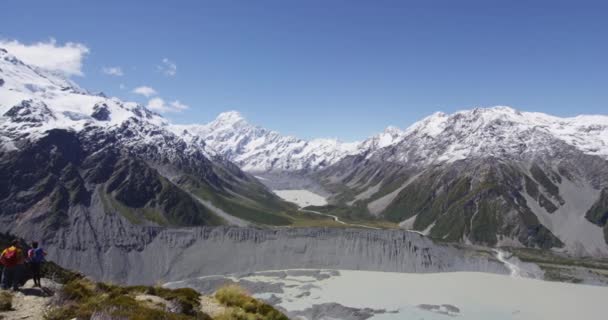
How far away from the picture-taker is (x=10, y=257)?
21.5 metres

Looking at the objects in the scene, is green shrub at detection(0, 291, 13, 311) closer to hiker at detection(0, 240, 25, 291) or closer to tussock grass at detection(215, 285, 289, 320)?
hiker at detection(0, 240, 25, 291)

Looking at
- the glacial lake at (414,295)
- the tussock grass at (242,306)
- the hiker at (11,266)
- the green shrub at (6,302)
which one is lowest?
the glacial lake at (414,295)

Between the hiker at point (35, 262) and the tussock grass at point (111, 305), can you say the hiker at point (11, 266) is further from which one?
the tussock grass at point (111, 305)

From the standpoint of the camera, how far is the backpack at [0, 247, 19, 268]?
21469 millimetres

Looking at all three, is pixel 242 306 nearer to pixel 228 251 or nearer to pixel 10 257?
pixel 10 257

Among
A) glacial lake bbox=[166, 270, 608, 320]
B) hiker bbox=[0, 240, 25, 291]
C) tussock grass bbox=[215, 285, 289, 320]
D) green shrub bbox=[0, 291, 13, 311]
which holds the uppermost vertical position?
hiker bbox=[0, 240, 25, 291]

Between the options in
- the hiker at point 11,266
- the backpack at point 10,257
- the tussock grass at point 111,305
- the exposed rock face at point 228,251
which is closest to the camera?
the tussock grass at point 111,305

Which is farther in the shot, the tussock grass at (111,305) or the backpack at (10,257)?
the backpack at (10,257)

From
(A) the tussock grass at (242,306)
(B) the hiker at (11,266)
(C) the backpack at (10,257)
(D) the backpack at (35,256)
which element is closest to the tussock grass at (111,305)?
(A) the tussock grass at (242,306)

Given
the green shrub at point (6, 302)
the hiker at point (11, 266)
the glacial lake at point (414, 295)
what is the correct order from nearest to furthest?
the green shrub at point (6, 302) → the hiker at point (11, 266) → the glacial lake at point (414, 295)

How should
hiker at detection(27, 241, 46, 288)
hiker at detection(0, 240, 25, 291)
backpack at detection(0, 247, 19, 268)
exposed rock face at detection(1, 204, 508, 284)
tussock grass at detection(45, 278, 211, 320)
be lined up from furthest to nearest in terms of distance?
1. exposed rock face at detection(1, 204, 508, 284)
2. hiker at detection(27, 241, 46, 288)
3. backpack at detection(0, 247, 19, 268)
4. hiker at detection(0, 240, 25, 291)
5. tussock grass at detection(45, 278, 211, 320)

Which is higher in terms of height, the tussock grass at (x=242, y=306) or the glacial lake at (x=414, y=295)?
the tussock grass at (x=242, y=306)

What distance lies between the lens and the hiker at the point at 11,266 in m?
21.2

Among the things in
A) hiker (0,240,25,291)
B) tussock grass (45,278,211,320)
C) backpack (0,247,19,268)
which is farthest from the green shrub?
backpack (0,247,19,268)
